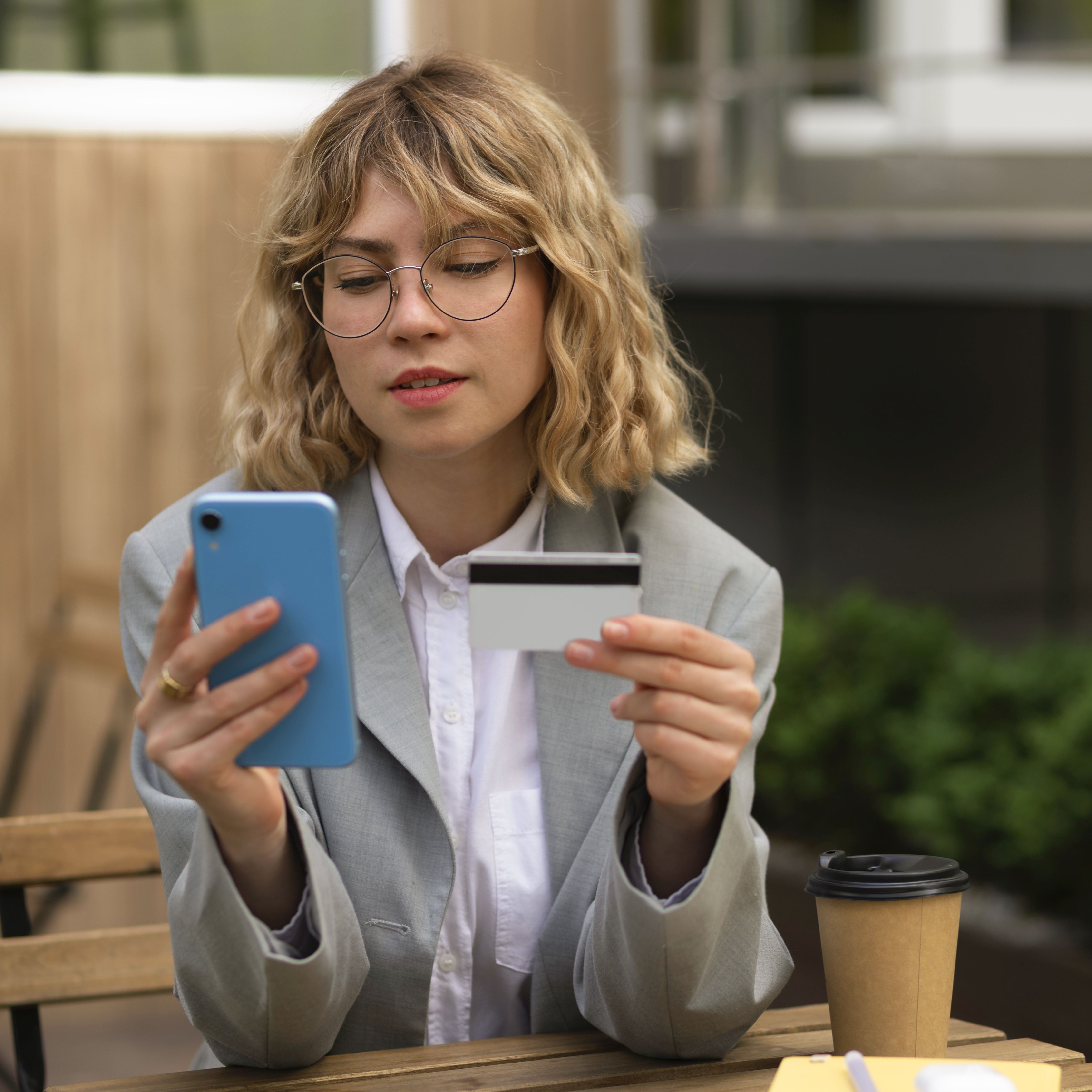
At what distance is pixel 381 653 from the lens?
194cm

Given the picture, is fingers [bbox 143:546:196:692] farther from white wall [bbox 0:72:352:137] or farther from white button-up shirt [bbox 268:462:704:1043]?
white wall [bbox 0:72:352:137]

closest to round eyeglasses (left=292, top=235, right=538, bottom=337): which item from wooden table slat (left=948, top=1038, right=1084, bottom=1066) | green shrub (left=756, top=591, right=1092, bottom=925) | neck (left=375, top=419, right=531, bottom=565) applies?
neck (left=375, top=419, right=531, bottom=565)

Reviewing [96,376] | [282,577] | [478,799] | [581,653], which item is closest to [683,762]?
[581,653]

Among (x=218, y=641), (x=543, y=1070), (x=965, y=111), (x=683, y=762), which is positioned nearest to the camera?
(x=218, y=641)

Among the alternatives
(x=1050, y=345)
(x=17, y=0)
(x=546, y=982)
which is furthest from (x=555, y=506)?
(x=1050, y=345)

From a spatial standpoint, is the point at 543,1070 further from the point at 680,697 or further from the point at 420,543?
the point at 420,543

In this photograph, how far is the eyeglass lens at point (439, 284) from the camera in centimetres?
183

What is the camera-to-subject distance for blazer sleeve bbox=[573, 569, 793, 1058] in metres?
1.62

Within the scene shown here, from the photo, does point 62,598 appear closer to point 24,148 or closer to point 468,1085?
point 24,148

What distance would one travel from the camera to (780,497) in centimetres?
762

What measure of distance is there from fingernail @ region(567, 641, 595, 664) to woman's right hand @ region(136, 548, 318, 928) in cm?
25

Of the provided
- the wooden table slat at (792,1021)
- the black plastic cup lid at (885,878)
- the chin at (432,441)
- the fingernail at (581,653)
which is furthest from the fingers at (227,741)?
the wooden table slat at (792,1021)

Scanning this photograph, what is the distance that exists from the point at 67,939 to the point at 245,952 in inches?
38.6

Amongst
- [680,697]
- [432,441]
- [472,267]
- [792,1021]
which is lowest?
[792,1021]
